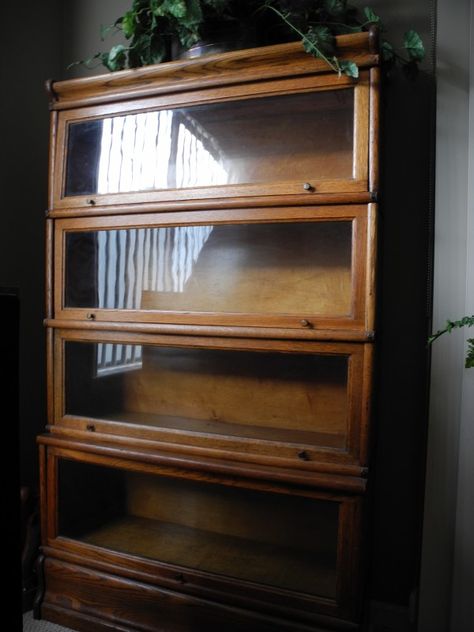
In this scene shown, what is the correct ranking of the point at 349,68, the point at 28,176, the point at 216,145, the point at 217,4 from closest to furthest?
the point at 349,68, the point at 217,4, the point at 216,145, the point at 28,176

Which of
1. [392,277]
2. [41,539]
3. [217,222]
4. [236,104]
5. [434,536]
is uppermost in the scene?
[236,104]

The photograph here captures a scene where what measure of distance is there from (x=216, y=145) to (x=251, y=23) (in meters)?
0.35

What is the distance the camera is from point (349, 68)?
1.31 m

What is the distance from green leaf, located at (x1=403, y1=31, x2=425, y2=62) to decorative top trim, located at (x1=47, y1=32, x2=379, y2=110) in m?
0.26

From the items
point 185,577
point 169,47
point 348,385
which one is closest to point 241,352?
point 348,385

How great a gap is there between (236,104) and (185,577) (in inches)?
54.7

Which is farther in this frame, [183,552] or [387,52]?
[183,552]

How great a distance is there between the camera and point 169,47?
1587mm

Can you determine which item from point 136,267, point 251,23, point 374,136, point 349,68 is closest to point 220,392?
point 136,267

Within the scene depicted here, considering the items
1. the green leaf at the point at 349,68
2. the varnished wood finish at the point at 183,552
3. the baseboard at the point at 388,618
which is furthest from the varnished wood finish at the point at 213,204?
the baseboard at the point at 388,618

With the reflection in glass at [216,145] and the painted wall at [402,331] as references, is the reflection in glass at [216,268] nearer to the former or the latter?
the reflection in glass at [216,145]

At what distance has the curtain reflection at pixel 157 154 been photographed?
1.54 metres

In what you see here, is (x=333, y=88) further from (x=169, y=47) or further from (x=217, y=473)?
(x=217, y=473)

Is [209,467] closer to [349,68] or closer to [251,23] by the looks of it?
[349,68]
